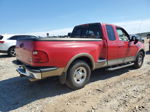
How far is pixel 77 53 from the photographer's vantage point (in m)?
4.30

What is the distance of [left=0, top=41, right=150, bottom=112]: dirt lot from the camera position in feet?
11.7

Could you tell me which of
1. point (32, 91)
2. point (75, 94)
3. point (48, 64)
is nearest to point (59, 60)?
point (48, 64)

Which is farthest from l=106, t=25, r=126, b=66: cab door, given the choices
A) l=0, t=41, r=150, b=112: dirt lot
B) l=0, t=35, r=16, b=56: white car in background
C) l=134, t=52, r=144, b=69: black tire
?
l=0, t=35, r=16, b=56: white car in background

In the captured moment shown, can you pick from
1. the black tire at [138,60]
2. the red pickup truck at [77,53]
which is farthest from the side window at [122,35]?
the black tire at [138,60]

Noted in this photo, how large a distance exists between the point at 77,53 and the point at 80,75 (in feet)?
2.43

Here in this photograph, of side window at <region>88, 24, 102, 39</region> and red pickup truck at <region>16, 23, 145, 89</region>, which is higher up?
side window at <region>88, 24, 102, 39</region>

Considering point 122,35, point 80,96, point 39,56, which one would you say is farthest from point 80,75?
point 122,35

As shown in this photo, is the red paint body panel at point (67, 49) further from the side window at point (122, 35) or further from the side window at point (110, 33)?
the side window at point (122, 35)

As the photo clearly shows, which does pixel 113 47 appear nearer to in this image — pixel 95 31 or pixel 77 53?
pixel 95 31

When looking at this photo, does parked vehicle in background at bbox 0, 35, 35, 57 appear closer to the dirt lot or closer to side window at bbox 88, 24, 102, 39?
the dirt lot

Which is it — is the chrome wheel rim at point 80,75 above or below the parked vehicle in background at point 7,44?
below

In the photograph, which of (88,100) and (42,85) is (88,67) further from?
(42,85)

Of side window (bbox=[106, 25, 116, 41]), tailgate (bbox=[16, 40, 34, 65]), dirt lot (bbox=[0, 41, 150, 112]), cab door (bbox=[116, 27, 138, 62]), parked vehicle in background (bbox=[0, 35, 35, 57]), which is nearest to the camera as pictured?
dirt lot (bbox=[0, 41, 150, 112])

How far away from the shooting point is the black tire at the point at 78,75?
14.2 ft
